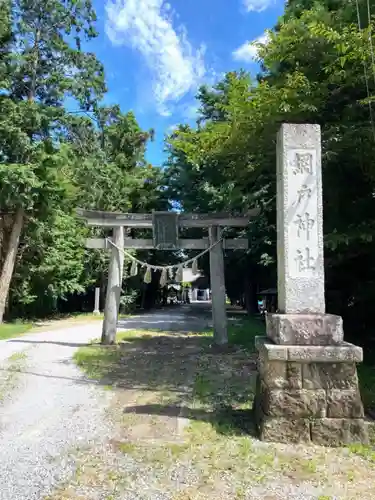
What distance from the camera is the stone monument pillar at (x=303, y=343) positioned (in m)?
4.22

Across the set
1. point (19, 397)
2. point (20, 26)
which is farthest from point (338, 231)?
point (20, 26)

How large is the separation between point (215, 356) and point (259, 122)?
5381 millimetres

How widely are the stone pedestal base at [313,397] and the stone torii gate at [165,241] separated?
261 inches

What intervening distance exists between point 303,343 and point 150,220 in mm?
7533

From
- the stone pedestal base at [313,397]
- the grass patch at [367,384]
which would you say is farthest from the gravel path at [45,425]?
the grass patch at [367,384]

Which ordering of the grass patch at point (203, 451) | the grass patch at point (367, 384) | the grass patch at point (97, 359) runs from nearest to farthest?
the grass patch at point (203, 451) → the grass patch at point (367, 384) → the grass patch at point (97, 359)

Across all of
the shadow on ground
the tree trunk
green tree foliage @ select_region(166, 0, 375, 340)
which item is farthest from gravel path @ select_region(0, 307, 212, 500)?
the tree trunk

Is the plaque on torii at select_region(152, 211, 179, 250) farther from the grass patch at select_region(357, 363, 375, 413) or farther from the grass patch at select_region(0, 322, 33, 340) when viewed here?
the grass patch at select_region(0, 322, 33, 340)

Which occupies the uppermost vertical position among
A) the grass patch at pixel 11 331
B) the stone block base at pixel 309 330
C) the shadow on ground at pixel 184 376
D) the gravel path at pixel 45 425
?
the stone block base at pixel 309 330

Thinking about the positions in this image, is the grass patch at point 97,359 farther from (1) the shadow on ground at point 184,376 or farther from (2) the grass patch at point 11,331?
(2) the grass patch at point 11,331

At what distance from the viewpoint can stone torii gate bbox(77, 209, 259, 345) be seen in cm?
1104

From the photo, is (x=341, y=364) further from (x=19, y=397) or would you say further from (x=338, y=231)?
(x=19, y=397)

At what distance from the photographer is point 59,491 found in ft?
10.5

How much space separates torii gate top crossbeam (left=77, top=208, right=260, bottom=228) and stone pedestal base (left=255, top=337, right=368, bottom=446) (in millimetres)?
7060
